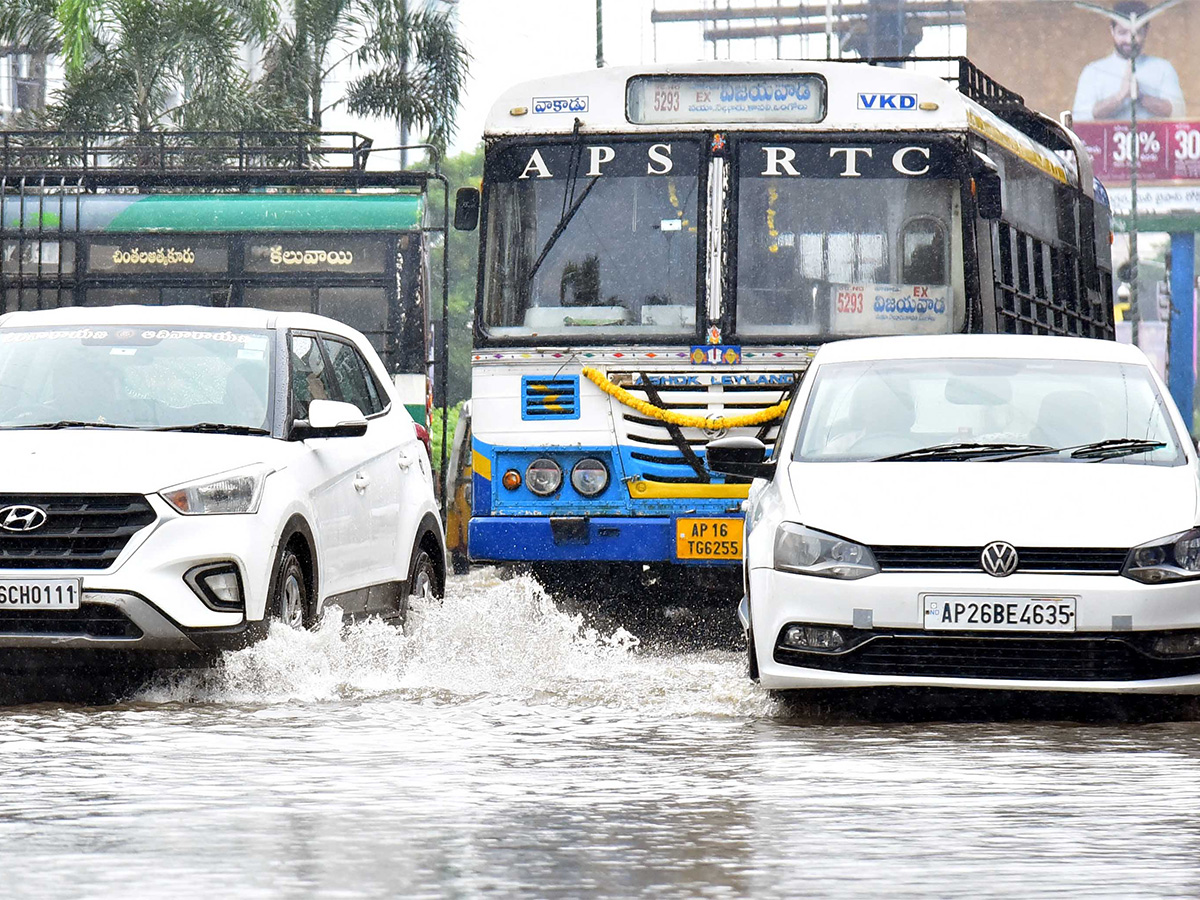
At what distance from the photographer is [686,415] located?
1331 centimetres

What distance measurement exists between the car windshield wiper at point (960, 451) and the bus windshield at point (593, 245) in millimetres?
3405

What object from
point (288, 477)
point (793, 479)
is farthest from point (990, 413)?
point (288, 477)

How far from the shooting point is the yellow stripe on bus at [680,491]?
1334 cm

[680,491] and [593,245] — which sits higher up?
[593,245]

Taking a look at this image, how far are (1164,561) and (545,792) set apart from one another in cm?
292

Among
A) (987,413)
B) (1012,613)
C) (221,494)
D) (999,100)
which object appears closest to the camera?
(1012,613)

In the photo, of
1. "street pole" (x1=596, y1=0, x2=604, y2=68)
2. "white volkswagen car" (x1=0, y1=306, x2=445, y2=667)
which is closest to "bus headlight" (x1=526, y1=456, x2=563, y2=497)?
"white volkswagen car" (x1=0, y1=306, x2=445, y2=667)

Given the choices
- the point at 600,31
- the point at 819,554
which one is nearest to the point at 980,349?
the point at 819,554

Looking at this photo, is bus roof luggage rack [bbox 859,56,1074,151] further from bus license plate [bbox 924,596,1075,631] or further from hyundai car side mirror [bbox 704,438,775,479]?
bus license plate [bbox 924,596,1075,631]

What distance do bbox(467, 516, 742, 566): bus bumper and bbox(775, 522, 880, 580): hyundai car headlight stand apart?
3667 millimetres

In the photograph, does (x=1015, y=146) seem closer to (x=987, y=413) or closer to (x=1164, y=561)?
(x=987, y=413)

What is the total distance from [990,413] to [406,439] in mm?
3366

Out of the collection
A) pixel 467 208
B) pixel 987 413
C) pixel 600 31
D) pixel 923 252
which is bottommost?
pixel 987 413

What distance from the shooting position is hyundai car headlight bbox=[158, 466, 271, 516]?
9922 mm
